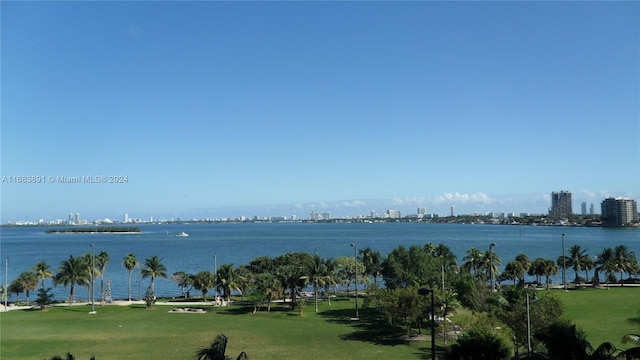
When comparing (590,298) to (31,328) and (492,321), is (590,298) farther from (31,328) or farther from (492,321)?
(31,328)

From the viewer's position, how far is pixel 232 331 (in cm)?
4416

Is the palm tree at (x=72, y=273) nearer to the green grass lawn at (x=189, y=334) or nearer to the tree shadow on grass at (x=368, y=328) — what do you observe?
the green grass lawn at (x=189, y=334)

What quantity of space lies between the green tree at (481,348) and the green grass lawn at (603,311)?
37.7 ft

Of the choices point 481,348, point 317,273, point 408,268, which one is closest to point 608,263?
point 408,268

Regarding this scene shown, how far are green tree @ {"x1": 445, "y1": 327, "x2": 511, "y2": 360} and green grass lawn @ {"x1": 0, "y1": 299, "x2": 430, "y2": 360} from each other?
349 inches

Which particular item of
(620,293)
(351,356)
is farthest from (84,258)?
(620,293)

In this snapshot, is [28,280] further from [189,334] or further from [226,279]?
[189,334]

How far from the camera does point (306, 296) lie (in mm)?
71500

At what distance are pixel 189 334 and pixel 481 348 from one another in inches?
1060

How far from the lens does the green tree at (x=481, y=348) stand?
83.7 feet

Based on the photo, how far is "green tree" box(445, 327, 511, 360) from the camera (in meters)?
25.5

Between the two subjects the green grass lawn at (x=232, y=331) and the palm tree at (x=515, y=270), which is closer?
the green grass lawn at (x=232, y=331)

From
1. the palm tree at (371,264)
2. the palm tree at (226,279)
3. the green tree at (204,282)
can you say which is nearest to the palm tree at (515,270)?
the palm tree at (371,264)

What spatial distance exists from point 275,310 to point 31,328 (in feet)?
84.6
